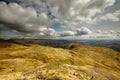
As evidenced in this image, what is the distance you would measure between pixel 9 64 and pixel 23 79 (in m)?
114

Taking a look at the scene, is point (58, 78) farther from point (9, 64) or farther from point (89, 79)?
point (9, 64)

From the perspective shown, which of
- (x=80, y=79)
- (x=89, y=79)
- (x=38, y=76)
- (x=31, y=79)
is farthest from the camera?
(x=89, y=79)

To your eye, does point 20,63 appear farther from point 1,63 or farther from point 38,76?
point 38,76

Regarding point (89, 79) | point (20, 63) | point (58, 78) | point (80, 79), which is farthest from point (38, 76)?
point (20, 63)

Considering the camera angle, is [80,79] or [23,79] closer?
[23,79]

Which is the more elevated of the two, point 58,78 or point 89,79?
point 58,78

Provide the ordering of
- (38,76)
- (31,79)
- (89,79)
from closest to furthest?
(31,79) → (38,76) → (89,79)

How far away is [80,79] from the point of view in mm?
67562

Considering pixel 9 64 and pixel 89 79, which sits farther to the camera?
pixel 9 64

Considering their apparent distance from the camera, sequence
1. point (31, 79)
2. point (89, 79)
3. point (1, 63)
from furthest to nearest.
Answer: point (1, 63) → point (89, 79) → point (31, 79)

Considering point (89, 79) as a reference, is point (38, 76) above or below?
above

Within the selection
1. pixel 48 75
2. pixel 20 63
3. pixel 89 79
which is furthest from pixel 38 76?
pixel 20 63

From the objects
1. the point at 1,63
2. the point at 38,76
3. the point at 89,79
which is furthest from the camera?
the point at 1,63

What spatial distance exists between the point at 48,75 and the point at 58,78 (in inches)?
238
